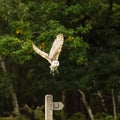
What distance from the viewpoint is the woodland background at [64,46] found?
1181cm

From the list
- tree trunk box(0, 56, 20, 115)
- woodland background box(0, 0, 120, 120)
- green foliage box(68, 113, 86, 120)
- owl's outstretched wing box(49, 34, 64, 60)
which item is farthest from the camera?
green foliage box(68, 113, 86, 120)

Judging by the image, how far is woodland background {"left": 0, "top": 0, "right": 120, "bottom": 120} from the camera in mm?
11812

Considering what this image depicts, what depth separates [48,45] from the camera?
37.4 ft

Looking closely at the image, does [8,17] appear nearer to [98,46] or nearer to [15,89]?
[98,46]

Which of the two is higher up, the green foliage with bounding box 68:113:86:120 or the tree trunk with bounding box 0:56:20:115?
the tree trunk with bounding box 0:56:20:115

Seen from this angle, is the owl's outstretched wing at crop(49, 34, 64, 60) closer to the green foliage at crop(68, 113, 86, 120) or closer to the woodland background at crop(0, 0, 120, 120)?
the woodland background at crop(0, 0, 120, 120)

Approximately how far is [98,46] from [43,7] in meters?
3.19

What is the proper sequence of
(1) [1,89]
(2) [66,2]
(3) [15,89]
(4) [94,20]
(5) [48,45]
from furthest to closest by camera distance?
(3) [15,89], (1) [1,89], (4) [94,20], (2) [66,2], (5) [48,45]

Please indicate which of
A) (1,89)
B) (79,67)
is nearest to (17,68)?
(1,89)

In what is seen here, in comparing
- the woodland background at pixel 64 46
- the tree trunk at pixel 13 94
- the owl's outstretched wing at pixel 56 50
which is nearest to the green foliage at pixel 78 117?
the woodland background at pixel 64 46

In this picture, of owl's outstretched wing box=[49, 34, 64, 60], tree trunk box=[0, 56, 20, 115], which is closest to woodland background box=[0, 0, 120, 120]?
tree trunk box=[0, 56, 20, 115]

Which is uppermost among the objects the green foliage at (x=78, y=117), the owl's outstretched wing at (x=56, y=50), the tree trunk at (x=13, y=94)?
the owl's outstretched wing at (x=56, y=50)

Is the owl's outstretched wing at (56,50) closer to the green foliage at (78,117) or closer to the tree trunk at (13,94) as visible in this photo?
the tree trunk at (13,94)

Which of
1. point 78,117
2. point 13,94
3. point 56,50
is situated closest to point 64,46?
point 56,50
